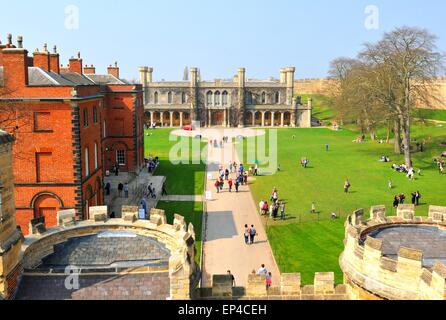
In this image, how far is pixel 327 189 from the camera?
34.7m

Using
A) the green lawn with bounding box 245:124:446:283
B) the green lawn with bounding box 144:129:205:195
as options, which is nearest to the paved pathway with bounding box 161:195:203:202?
the green lawn with bounding box 144:129:205:195

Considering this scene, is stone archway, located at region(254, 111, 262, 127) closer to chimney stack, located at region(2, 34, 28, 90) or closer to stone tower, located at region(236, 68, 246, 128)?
stone tower, located at region(236, 68, 246, 128)

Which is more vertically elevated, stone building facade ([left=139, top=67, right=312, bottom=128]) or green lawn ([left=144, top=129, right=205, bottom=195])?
stone building facade ([left=139, top=67, right=312, bottom=128])

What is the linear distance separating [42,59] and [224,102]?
63765 mm

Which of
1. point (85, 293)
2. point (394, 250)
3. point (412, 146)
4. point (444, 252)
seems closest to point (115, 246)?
point (85, 293)

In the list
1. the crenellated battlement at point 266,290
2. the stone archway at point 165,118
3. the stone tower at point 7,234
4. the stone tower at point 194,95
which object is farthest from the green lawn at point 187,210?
the stone archway at point 165,118

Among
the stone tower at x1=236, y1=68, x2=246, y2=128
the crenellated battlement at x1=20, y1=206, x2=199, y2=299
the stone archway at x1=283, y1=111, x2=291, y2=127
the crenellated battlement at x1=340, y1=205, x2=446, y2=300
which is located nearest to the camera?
the crenellated battlement at x1=340, y1=205, x2=446, y2=300

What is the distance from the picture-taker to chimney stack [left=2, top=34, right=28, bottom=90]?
21.8 m

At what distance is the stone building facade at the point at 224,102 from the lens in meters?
87.8

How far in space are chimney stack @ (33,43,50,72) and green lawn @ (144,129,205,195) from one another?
495 inches

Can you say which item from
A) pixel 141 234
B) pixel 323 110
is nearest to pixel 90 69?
pixel 141 234

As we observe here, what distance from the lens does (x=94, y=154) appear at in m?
26.8

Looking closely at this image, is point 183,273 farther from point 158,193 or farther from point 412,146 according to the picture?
point 412,146

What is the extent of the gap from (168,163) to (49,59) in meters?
20.7
